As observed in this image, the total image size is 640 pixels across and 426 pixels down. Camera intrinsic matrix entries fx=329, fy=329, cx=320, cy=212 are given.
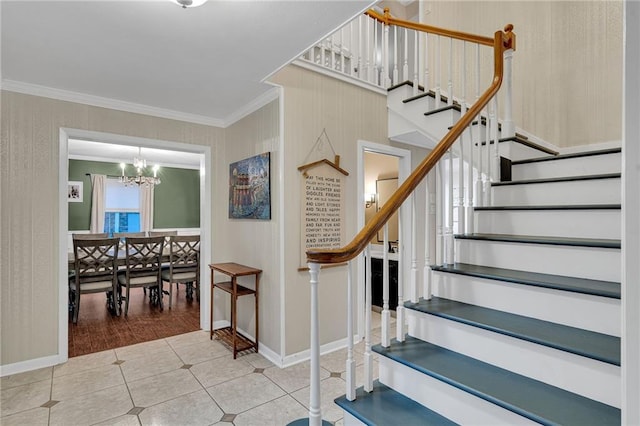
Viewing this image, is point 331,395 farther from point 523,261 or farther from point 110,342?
point 110,342

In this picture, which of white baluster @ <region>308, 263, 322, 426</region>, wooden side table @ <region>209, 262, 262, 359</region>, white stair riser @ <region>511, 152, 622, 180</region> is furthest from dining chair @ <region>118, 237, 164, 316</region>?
white stair riser @ <region>511, 152, 622, 180</region>

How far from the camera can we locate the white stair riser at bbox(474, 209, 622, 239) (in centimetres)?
181

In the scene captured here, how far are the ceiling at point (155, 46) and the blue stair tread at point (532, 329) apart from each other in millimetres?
1738

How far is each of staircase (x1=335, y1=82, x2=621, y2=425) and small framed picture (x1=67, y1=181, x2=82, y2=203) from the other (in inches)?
289

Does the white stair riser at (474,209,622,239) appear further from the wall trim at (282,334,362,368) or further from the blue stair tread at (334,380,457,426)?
the wall trim at (282,334,362,368)

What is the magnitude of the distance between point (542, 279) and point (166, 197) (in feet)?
25.9

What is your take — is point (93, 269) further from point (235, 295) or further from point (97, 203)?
point (97, 203)

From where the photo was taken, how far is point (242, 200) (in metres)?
3.60

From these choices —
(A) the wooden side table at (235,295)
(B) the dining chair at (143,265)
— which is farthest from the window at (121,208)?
(A) the wooden side table at (235,295)

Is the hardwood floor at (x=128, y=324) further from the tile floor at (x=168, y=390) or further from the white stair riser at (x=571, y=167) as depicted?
the white stair riser at (x=571, y=167)

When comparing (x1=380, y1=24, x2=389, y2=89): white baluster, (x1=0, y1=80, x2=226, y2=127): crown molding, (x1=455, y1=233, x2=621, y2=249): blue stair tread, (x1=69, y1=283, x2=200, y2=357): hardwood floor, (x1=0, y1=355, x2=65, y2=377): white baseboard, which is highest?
(x1=380, y1=24, x2=389, y2=89): white baluster

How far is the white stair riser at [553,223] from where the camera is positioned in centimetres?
181

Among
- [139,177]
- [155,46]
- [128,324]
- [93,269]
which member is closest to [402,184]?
[155,46]

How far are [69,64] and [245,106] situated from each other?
4.91ft
